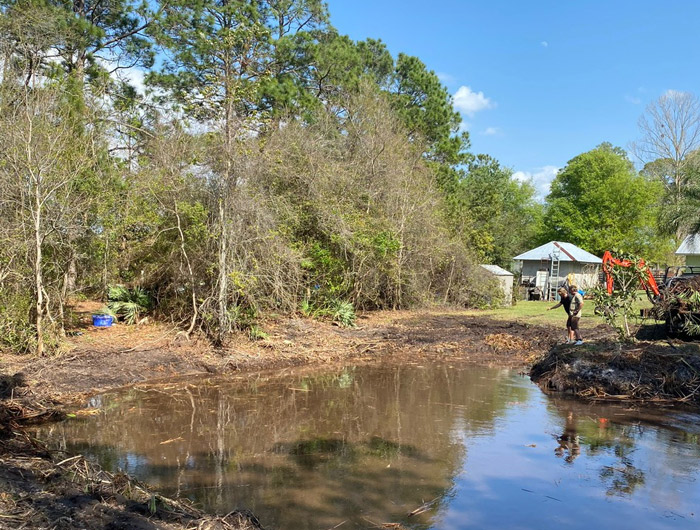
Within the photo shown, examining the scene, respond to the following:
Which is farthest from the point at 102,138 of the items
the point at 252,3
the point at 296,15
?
the point at 296,15

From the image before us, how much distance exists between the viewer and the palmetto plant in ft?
43.8

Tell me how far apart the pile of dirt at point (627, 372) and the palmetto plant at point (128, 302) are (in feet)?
31.9

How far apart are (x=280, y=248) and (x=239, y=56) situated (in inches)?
186

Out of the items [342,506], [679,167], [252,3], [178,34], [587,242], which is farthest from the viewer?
[587,242]

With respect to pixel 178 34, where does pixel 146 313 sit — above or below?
below

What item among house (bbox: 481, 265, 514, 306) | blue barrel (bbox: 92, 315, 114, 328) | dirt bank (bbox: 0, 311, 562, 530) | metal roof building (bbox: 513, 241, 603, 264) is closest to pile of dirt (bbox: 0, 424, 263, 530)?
dirt bank (bbox: 0, 311, 562, 530)

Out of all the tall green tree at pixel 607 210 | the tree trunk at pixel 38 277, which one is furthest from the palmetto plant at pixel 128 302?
the tall green tree at pixel 607 210

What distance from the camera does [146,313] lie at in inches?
549

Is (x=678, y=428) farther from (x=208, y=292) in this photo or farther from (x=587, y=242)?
(x=587, y=242)

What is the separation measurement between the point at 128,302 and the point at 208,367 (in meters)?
3.94

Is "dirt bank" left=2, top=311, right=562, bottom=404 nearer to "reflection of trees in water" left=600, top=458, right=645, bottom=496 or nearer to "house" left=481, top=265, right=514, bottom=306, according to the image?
"house" left=481, top=265, right=514, bottom=306

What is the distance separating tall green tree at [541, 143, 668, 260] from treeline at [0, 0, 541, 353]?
22.6 meters

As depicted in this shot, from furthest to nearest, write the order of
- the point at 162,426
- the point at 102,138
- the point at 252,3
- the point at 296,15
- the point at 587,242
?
the point at 587,242
the point at 296,15
the point at 252,3
the point at 102,138
the point at 162,426

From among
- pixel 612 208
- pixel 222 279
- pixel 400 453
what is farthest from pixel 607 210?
pixel 400 453
